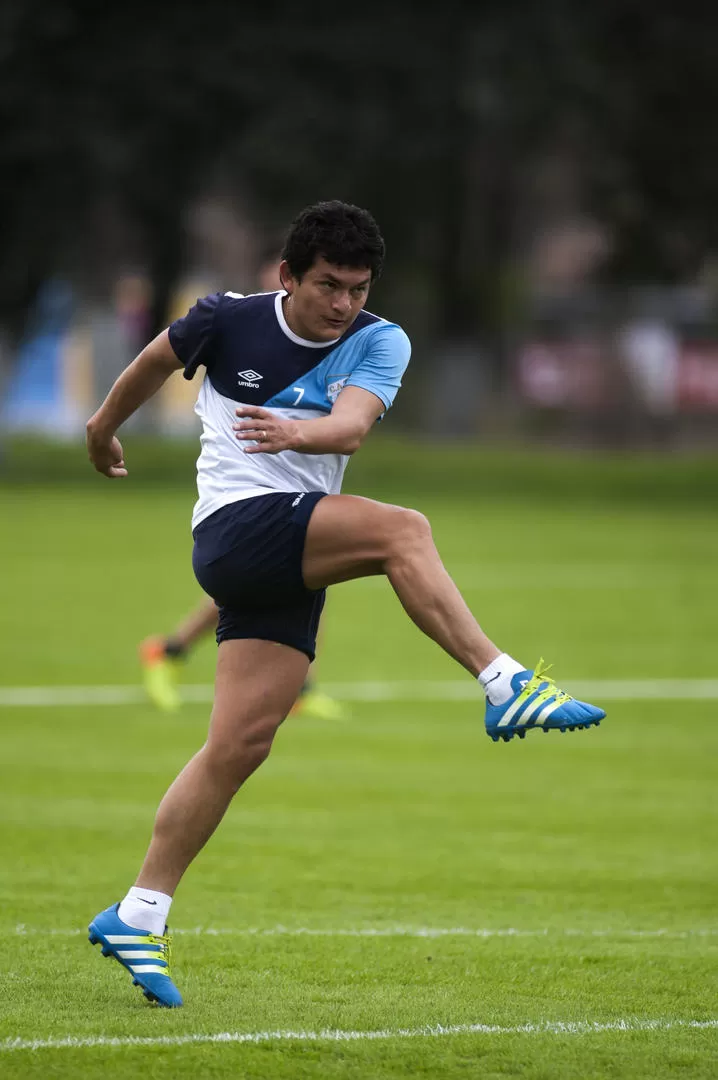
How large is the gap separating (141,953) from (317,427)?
1.67 meters

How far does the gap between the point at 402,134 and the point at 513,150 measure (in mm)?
5813

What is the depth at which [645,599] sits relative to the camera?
1961 centimetres

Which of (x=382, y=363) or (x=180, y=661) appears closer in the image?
(x=382, y=363)

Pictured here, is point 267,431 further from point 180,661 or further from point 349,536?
point 180,661

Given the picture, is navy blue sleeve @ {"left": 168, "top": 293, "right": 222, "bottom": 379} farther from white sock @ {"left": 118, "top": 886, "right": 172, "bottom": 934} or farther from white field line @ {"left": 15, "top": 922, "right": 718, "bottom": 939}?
white field line @ {"left": 15, "top": 922, "right": 718, "bottom": 939}

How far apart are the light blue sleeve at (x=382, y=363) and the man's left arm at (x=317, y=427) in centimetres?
4

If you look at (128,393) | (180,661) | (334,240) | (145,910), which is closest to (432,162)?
(180,661)

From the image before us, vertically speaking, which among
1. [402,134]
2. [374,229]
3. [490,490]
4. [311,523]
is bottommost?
[490,490]

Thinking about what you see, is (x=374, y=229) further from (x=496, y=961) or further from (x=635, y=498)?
(x=635, y=498)

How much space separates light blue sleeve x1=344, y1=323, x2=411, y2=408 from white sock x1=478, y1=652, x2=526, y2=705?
0.87 metres

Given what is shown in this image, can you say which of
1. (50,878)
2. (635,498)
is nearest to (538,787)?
(50,878)

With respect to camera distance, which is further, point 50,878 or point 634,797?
→ point 634,797

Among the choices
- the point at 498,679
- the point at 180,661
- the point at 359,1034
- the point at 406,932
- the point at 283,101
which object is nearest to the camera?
the point at 359,1034

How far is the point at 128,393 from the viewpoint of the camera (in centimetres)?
581
